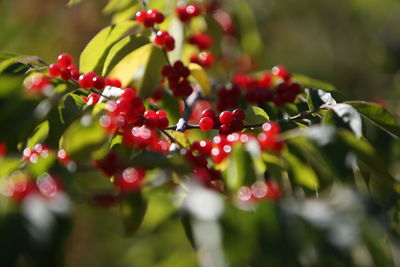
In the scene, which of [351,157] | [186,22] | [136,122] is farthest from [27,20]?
[351,157]

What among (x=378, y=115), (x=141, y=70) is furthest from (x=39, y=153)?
(x=378, y=115)

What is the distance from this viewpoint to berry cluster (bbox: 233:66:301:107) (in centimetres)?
169

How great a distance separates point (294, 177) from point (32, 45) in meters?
2.70

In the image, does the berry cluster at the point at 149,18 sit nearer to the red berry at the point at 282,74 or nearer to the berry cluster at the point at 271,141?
the red berry at the point at 282,74

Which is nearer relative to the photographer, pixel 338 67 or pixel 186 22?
pixel 186 22

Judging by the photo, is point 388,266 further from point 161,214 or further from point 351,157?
point 161,214

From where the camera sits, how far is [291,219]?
0.83m

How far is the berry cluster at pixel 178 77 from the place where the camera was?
1625 mm

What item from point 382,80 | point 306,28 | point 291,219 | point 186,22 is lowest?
point 382,80

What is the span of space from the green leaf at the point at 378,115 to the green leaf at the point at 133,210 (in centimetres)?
56

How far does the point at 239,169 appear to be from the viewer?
37.5 inches

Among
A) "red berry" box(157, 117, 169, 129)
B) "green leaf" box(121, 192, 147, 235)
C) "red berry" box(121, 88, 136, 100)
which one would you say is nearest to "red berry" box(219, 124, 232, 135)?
"red berry" box(157, 117, 169, 129)

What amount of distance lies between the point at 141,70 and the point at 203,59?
62cm

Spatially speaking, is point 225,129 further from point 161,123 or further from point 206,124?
point 161,123
